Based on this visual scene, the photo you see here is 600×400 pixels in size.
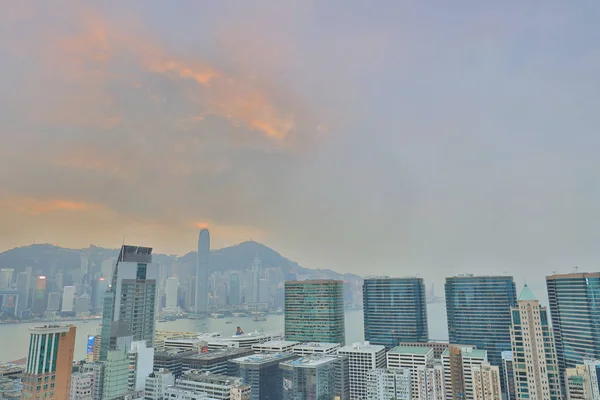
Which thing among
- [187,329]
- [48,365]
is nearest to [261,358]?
[48,365]

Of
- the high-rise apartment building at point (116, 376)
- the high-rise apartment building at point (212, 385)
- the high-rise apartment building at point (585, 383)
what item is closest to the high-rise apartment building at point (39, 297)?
the high-rise apartment building at point (116, 376)

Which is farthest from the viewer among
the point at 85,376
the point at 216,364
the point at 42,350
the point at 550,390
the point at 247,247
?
the point at 247,247

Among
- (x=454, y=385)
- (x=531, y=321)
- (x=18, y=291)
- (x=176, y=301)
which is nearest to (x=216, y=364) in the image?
(x=454, y=385)

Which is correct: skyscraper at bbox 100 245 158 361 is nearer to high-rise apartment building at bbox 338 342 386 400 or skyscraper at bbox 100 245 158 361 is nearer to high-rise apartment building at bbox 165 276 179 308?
high-rise apartment building at bbox 338 342 386 400

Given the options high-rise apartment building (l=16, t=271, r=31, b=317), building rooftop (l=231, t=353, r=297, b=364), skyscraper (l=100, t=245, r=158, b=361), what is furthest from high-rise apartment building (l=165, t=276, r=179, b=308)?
building rooftop (l=231, t=353, r=297, b=364)

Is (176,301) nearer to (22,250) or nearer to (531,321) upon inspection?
(22,250)

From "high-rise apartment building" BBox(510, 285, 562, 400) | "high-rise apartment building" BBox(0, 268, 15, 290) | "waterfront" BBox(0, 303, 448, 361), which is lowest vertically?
"waterfront" BBox(0, 303, 448, 361)

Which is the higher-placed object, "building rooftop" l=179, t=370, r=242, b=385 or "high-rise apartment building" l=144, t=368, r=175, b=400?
"building rooftop" l=179, t=370, r=242, b=385

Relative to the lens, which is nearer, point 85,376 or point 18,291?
point 85,376
